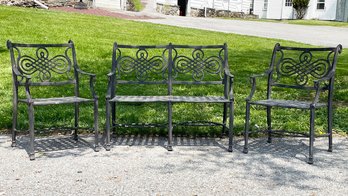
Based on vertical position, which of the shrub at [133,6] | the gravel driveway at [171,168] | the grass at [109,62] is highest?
the shrub at [133,6]

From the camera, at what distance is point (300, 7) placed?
4462 cm

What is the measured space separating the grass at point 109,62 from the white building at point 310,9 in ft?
88.0

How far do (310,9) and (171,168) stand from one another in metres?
42.3

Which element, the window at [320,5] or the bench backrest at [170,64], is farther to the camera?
the window at [320,5]

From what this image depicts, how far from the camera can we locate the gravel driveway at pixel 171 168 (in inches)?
189

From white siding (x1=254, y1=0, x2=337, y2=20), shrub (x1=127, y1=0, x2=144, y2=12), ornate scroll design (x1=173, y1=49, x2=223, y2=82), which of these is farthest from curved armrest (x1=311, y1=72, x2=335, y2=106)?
white siding (x1=254, y1=0, x2=337, y2=20)

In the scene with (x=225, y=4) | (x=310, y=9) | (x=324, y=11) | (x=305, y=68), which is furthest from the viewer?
(x=225, y=4)

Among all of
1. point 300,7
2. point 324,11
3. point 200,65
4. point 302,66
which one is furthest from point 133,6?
point 302,66

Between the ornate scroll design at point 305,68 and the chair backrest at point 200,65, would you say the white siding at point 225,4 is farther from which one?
the ornate scroll design at point 305,68

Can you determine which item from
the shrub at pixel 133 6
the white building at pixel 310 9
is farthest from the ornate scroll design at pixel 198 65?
the white building at pixel 310 9

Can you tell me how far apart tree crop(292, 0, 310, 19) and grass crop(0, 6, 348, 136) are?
26.3 metres

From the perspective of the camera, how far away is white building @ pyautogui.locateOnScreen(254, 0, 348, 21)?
44594 millimetres

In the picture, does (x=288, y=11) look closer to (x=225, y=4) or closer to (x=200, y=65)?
(x=225, y=4)

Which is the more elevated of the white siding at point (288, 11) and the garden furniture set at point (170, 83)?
the white siding at point (288, 11)
